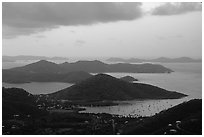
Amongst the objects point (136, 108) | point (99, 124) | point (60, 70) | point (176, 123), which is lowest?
point (99, 124)

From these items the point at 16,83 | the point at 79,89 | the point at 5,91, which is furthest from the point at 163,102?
the point at 16,83

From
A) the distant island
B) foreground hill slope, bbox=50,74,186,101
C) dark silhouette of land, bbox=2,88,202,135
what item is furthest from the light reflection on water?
the distant island

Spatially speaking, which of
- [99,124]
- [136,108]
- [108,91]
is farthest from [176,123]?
[108,91]

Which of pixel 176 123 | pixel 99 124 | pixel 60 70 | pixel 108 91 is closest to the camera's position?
pixel 176 123

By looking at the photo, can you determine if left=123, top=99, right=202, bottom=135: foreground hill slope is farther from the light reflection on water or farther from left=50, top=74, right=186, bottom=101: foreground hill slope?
left=50, top=74, right=186, bottom=101: foreground hill slope

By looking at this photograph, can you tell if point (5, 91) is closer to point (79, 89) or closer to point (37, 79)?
point (79, 89)

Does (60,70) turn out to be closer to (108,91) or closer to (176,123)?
(108,91)
